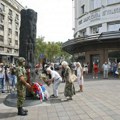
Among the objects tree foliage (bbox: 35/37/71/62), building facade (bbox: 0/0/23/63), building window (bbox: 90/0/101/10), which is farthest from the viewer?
tree foliage (bbox: 35/37/71/62)

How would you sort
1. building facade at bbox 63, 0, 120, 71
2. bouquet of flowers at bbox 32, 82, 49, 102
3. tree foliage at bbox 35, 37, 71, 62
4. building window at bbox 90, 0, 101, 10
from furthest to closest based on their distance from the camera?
1. tree foliage at bbox 35, 37, 71, 62
2. building window at bbox 90, 0, 101, 10
3. building facade at bbox 63, 0, 120, 71
4. bouquet of flowers at bbox 32, 82, 49, 102

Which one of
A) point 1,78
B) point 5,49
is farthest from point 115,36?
point 5,49

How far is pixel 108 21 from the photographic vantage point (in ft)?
116

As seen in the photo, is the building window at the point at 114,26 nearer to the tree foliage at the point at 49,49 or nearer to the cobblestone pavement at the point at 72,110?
the cobblestone pavement at the point at 72,110

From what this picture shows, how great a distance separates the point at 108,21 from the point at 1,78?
2258cm

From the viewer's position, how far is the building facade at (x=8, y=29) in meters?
60.8

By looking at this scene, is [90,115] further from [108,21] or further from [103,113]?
[108,21]

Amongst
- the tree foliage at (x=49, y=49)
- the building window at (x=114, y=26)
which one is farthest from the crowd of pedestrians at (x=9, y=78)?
the tree foliage at (x=49, y=49)

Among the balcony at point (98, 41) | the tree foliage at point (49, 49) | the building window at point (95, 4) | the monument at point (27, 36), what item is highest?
the building window at point (95, 4)

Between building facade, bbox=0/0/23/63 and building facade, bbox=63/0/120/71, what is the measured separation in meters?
24.8

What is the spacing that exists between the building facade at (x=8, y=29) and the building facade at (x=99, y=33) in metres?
24.8

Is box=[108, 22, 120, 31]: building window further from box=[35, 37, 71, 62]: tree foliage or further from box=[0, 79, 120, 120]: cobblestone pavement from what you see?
box=[35, 37, 71, 62]: tree foliage

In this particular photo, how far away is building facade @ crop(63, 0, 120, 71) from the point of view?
3334cm

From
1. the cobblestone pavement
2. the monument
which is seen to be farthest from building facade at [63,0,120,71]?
the cobblestone pavement
